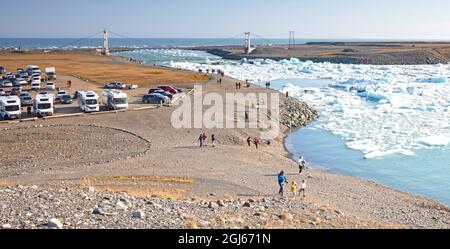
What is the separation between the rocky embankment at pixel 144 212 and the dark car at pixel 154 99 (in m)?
24.0

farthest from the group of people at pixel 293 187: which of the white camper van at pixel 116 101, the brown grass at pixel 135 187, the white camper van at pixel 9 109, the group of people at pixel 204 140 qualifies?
the white camper van at pixel 9 109

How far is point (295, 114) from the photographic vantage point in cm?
4256

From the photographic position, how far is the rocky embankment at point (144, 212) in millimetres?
11367

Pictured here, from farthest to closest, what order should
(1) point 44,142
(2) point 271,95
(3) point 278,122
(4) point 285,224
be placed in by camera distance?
(2) point 271,95
(3) point 278,122
(1) point 44,142
(4) point 285,224

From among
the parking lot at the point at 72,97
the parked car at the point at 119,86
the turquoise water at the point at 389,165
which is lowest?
the turquoise water at the point at 389,165

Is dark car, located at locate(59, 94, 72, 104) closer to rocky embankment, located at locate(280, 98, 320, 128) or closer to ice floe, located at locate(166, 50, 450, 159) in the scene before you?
rocky embankment, located at locate(280, 98, 320, 128)

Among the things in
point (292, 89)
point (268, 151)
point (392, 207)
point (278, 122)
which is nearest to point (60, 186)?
point (392, 207)

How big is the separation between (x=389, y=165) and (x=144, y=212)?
1949 cm

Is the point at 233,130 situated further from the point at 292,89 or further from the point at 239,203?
the point at 292,89

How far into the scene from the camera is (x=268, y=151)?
29.5 m

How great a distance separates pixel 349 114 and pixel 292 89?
59.5 ft

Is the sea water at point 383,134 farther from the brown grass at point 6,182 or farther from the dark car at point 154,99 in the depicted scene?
the brown grass at point 6,182

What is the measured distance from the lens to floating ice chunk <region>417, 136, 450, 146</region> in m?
32.5

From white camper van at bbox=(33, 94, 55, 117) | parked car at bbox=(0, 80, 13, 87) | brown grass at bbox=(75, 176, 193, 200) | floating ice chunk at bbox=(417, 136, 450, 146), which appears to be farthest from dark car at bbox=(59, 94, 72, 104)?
floating ice chunk at bbox=(417, 136, 450, 146)
